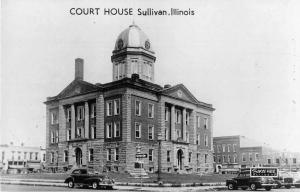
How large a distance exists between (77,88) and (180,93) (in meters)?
13.5

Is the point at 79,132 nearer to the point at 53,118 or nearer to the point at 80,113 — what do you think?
the point at 80,113

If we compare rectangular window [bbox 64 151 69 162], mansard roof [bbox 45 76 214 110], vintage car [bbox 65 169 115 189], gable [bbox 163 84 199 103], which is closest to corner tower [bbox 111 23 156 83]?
mansard roof [bbox 45 76 214 110]

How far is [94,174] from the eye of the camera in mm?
30469

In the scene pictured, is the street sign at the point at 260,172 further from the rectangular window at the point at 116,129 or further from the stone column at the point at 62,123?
the stone column at the point at 62,123

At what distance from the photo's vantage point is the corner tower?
54375mm

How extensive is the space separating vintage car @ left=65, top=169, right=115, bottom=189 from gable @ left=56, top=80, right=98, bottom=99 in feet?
69.3

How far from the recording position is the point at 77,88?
53.4m

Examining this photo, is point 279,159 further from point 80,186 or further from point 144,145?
point 80,186

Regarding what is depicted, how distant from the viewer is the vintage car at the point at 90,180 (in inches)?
1153

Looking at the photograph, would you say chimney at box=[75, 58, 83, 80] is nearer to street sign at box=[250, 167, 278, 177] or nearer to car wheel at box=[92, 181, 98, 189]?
car wheel at box=[92, 181, 98, 189]

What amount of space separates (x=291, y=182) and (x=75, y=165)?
2793 centimetres

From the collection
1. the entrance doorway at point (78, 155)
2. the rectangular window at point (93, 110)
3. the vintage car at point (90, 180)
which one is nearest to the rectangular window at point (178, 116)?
the rectangular window at point (93, 110)

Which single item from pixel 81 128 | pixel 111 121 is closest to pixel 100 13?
pixel 111 121

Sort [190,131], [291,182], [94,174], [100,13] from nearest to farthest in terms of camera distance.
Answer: [100,13] → [94,174] → [291,182] → [190,131]
